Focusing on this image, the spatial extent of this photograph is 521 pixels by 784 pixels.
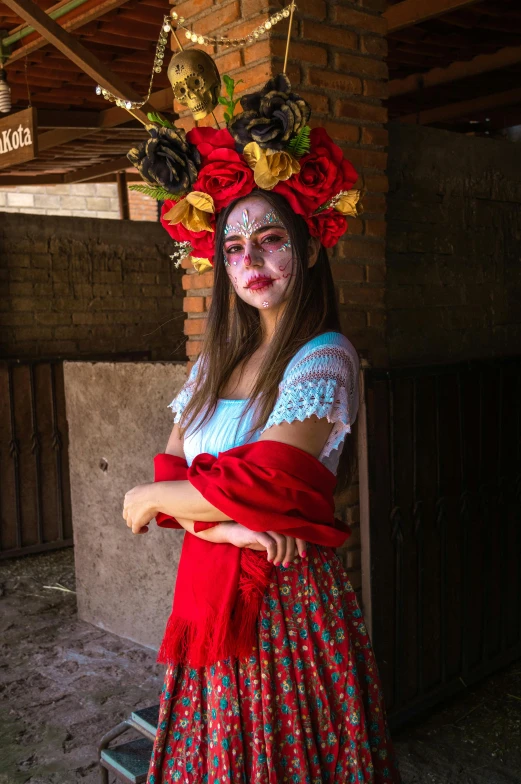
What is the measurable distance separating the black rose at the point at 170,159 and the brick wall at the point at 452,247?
190 centimetres

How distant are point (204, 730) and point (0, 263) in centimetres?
511

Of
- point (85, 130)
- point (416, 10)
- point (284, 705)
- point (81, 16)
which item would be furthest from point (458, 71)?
point (284, 705)

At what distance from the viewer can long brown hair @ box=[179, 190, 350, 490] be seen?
1.80 metres

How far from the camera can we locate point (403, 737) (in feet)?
11.0

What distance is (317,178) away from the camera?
186 cm

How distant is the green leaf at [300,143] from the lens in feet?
5.98

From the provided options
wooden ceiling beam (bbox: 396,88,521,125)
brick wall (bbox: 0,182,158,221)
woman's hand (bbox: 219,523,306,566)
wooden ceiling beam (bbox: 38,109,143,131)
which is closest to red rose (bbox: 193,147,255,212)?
woman's hand (bbox: 219,523,306,566)

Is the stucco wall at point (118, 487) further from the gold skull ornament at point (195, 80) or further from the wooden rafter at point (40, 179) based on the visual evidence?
the wooden rafter at point (40, 179)

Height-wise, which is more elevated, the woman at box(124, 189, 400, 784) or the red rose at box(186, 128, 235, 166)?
the red rose at box(186, 128, 235, 166)

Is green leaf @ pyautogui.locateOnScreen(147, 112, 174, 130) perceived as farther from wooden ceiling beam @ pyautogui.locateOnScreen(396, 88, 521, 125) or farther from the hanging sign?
wooden ceiling beam @ pyautogui.locateOnScreen(396, 88, 521, 125)

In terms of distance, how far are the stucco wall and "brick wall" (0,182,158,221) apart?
8.84 meters

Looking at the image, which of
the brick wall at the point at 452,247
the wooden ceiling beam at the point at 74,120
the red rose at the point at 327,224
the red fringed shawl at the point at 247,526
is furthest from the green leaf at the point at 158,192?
the wooden ceiling beam at the point at 74,120

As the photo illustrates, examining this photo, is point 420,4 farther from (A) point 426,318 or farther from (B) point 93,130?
(B) point 93,130

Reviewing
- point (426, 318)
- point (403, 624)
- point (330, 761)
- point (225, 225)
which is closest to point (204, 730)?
point (330, 761)
